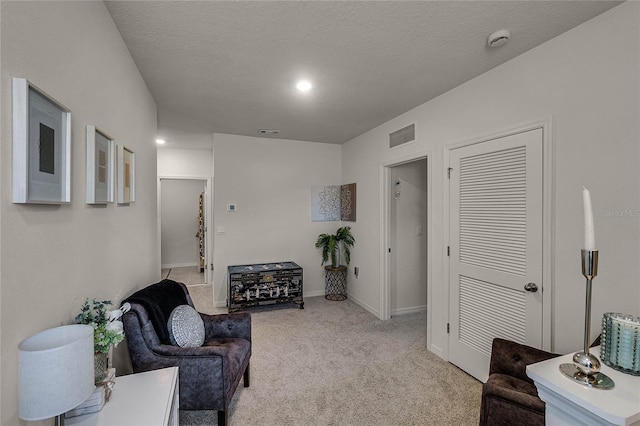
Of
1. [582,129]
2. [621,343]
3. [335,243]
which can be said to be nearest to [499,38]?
[582,129]

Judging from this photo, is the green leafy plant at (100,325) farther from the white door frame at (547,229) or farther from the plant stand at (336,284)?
the plant stand at (336,284)

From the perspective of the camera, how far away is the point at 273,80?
8.63 feet

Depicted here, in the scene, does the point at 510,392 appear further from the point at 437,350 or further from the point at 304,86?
the point at 304,86

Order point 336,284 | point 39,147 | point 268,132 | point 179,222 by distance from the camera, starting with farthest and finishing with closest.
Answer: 1. point 179,222
2. point 336,284
3. point 268,132
4. point 39,147

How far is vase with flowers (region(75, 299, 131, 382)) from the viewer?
4.08ft

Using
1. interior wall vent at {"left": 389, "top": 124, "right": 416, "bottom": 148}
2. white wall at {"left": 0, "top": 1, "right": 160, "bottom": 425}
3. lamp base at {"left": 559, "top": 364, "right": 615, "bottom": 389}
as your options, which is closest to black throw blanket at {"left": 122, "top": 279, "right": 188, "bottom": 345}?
white wall at {"left": 0, "top": 1, "right": 160, "bottom": 425}

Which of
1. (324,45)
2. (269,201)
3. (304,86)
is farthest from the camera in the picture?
(269,201)

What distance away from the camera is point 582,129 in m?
1.83

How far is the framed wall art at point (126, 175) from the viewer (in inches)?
76.5

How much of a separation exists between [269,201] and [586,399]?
4368 mm

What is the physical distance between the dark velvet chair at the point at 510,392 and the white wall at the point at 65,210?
6.80 feet

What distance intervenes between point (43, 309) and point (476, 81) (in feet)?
10.2

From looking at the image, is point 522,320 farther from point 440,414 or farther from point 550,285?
point 440,414

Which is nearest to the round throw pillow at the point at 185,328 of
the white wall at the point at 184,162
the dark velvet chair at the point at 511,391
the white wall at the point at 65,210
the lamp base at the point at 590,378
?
the white wall at the point at 65,210
